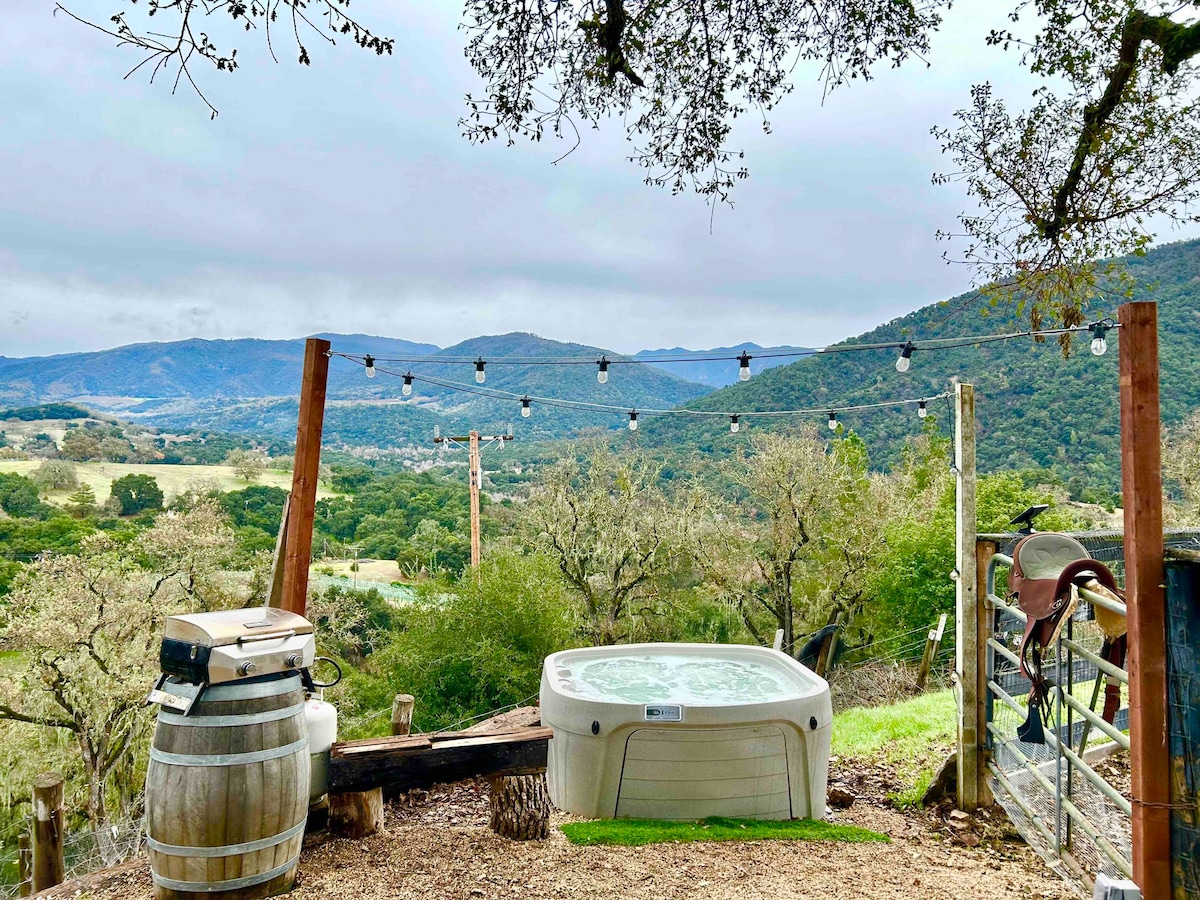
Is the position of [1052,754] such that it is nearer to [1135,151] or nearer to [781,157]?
[1135,151]

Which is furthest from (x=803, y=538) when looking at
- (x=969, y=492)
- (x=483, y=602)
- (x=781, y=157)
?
(x=969, y=492)

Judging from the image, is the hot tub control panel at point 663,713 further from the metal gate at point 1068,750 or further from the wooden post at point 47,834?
the wooden post at point 47,834

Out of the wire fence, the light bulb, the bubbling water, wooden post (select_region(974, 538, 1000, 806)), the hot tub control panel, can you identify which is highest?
the light bulb

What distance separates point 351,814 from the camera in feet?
9.73

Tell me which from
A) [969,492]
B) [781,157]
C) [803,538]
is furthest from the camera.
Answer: [803,538]

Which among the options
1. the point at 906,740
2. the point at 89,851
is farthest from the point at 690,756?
the point at 89,851

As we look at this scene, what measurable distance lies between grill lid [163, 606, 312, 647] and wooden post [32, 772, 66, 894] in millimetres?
1872

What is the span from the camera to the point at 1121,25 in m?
3.65

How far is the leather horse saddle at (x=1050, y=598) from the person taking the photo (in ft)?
8.18

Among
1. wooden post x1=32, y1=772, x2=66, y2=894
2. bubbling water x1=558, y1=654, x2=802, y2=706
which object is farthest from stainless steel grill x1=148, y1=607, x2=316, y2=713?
bubbling water x1=558, y1=654, x2=802, y2=706

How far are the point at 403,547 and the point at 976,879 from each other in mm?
20812

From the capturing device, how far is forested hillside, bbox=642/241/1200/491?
60.1 ft

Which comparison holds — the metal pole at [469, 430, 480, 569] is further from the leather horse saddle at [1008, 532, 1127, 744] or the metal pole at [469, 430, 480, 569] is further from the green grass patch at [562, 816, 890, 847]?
the leather horse saddle at [1008, 532, 1127, 744]

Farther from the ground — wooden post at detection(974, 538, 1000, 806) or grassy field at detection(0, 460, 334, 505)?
grassy field at detection(0, 460, 334, 505)
